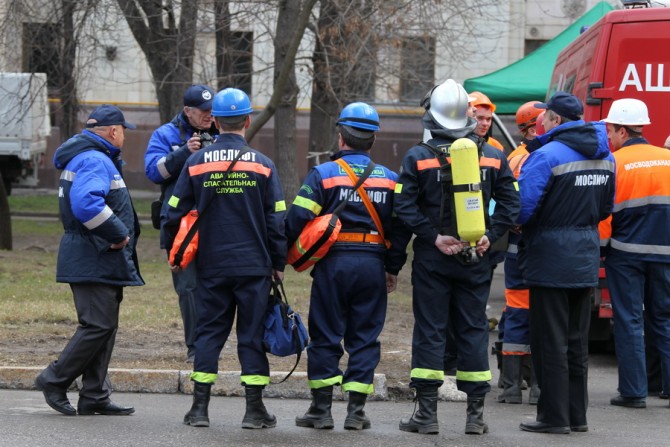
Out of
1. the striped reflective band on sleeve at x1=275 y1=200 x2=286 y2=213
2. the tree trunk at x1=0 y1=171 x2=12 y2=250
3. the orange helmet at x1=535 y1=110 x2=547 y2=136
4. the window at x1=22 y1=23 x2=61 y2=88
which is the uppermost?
the window at x1=22 y1=23 x2=61 y2=88

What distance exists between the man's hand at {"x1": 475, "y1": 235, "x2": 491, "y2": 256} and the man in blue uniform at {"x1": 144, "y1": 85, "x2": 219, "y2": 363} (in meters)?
2.09

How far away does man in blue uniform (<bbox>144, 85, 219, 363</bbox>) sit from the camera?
7812 mm

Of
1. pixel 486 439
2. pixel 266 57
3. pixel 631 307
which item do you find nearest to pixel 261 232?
pixel 486 439

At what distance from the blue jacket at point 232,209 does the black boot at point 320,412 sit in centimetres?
72

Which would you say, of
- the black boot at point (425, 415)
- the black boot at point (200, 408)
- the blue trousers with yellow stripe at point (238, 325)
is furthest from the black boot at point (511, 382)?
the black boot at point (200, 408)

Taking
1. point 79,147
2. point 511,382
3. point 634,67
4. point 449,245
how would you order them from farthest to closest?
1. point 634,67
2. point 511,382
3. point 79,147
4. point 449,245

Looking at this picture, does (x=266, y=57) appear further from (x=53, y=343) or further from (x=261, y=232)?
(x=261, y=232)

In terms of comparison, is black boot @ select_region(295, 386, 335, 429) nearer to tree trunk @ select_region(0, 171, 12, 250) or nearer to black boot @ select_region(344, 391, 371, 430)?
black boot @ select_region(344, 391, 371, 430)

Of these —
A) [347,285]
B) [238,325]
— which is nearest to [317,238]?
[347,285]

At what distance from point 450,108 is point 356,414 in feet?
5.80

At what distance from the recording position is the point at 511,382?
7.96 metres

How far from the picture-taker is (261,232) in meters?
6.62

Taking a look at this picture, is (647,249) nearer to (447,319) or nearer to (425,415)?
(447,319)

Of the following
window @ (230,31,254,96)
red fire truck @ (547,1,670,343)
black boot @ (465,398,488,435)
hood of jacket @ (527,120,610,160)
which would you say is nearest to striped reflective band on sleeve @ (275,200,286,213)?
black boot @ (465,398,488,435)
